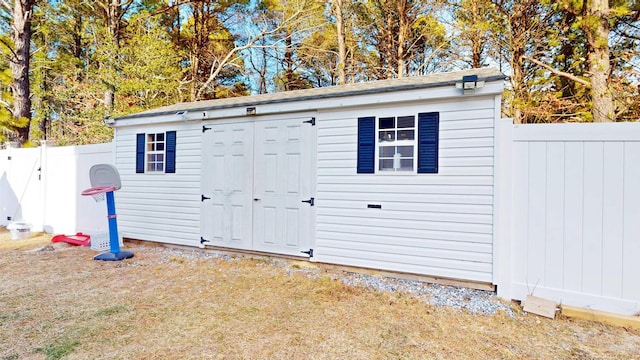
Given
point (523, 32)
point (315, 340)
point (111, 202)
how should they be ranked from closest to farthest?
point (315, 340)
point (111, 202)
point (523, 32)

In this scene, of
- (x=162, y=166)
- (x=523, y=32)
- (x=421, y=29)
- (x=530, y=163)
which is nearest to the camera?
(x=530, y=163)

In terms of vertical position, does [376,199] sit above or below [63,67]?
below

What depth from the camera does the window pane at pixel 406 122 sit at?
4.26 metres

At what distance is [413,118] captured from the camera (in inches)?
167

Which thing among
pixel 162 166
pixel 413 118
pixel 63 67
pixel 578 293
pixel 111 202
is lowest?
pixel 578 293

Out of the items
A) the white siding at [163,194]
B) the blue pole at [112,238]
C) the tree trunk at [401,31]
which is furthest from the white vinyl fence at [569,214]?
the tree trunk at [401,31]

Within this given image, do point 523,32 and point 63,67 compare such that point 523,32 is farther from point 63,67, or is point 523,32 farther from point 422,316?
point 63,67

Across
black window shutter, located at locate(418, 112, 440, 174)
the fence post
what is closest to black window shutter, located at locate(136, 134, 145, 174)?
black window shutter, located at locate(418, 112, 440, 174)

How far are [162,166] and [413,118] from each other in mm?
4689

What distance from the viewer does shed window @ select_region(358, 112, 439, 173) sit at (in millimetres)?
4113

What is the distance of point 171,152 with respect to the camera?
20.1 feet

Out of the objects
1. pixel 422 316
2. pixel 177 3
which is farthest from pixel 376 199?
pixel 177 3

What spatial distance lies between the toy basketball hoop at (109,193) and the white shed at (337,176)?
82 cm

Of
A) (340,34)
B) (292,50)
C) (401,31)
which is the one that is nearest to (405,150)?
(401,31)
